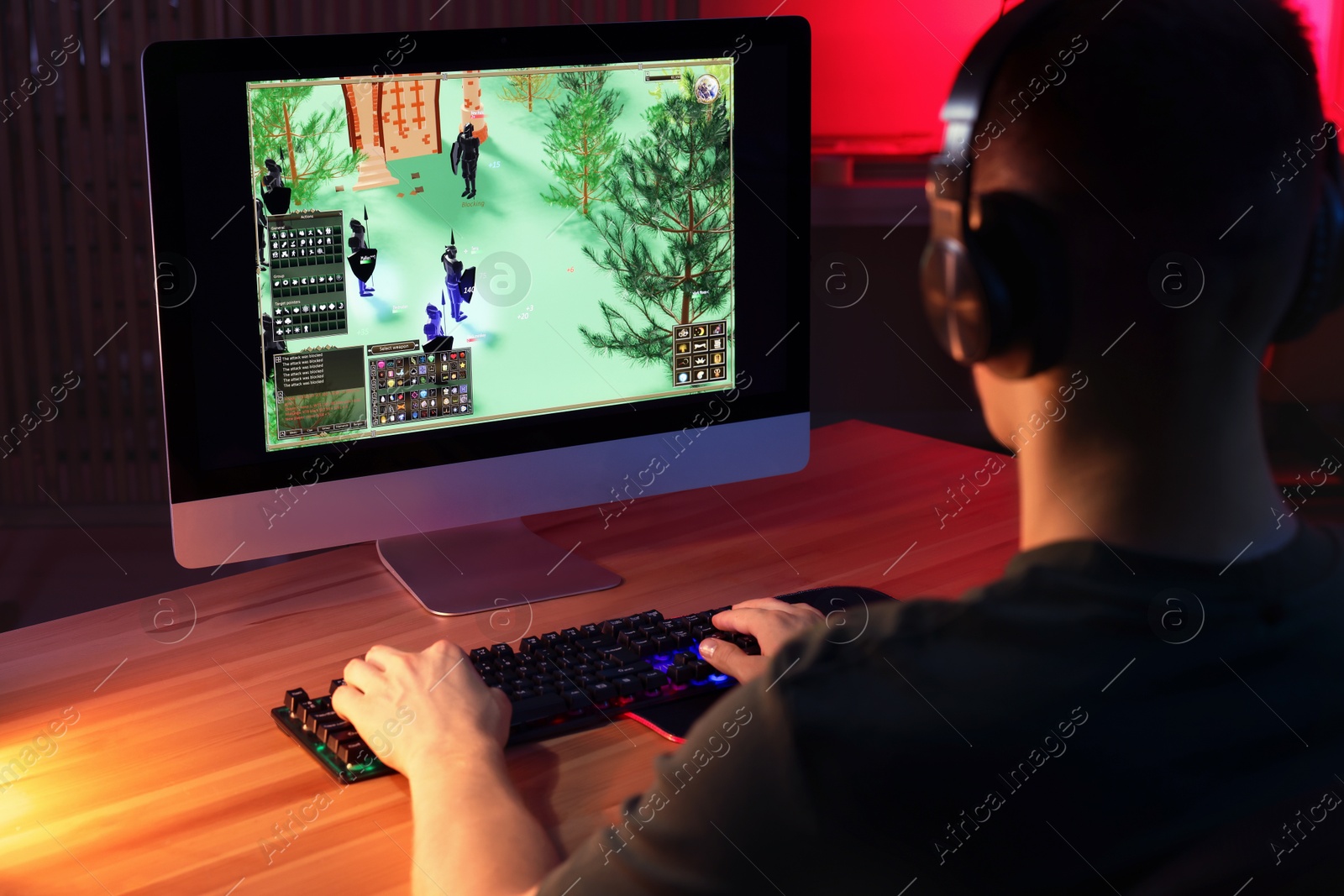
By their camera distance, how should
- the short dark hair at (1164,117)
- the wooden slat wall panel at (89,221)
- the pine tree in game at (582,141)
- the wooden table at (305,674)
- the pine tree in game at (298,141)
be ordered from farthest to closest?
the wooden slat wall panel at (89,221)
the pine tree in game at (582,141)
the pine tree in game at (298,141)
the wooden table at (305,674)
the short dark hair at (1164,117)

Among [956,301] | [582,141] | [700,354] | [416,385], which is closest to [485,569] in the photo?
[416,385]

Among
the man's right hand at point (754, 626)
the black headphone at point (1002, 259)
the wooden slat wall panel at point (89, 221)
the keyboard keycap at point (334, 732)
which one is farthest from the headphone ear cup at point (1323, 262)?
the wooden slat wall panel at point (89, 221)

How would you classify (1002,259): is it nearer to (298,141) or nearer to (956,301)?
(956,301)

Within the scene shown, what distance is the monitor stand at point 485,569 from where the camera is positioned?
1.16m

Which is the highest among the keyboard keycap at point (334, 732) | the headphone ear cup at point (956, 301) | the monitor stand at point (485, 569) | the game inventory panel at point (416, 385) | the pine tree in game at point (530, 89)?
the pine tree in game at point (530, 89)

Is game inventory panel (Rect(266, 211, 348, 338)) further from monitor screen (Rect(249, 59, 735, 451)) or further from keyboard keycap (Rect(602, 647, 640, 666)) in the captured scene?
keyboard keycap (Rect(602, 647, 640, 666))

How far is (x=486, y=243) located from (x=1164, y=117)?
82cm

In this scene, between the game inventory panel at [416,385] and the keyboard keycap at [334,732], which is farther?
the game inventory panel at [416,385]

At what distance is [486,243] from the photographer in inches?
44.5

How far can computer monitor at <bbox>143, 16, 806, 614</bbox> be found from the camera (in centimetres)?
103

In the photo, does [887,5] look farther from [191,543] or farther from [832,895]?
[832,895]

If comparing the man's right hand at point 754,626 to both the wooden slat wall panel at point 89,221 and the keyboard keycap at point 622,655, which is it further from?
the wooden slat wall panel at point 89,221

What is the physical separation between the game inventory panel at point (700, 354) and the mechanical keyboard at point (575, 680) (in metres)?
0.30

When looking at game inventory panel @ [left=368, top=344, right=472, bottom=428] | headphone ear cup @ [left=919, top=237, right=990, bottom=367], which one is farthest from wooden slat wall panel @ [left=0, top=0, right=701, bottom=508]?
headphone ear cup @ [left=919, top=237, right=990, bottom=367]
